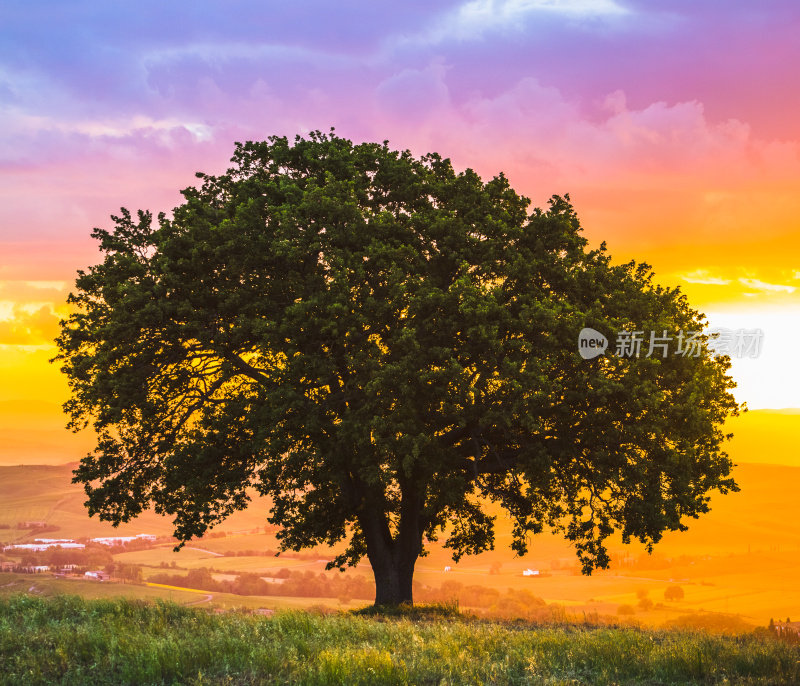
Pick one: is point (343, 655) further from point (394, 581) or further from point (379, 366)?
point (394, 581)

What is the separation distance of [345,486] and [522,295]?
1013 cm

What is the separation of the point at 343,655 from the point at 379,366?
1070cm

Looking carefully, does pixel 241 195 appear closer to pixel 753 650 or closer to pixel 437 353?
pixel 437 353

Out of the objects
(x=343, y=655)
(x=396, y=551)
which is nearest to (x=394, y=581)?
(x=396, y=551)

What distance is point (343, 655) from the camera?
37.5ft

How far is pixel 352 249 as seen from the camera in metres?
23.3

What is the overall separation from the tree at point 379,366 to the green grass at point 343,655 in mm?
7350

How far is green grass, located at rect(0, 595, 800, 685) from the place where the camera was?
34.9 ft

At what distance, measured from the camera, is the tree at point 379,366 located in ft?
71.0

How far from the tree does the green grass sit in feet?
24.1

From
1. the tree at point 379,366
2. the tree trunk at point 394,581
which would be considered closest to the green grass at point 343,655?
the tree at point 379,366

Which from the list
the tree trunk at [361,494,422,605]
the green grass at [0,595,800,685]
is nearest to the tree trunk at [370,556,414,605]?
the tree trunk at [361,494,422,605]

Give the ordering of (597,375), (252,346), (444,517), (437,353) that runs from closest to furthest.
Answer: (437,353) < (597,375) < (252,346) < (444,517)

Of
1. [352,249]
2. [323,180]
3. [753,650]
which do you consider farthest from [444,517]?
[753,650]
